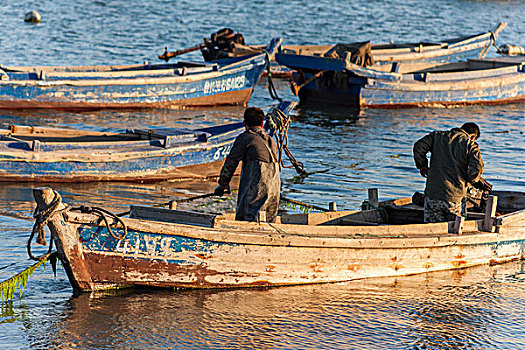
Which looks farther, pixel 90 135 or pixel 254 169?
pixel 90 135

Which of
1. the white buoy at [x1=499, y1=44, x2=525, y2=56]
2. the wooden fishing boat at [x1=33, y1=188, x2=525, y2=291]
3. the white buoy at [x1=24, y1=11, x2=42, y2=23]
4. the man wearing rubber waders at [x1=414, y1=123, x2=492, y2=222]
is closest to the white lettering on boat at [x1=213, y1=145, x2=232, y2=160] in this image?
the wooden fishing boat at [x1=33, y1=188, x2=525, y2=291]

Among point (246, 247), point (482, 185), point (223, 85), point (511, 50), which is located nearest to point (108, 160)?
point (246, 247)

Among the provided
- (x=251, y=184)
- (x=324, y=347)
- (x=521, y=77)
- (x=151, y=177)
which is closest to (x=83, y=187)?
(x=151, y=177)

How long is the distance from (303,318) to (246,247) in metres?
0.87

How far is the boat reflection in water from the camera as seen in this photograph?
22.4ft

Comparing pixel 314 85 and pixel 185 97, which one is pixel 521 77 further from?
pixel 185 97

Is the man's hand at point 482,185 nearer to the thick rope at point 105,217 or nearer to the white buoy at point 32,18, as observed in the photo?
the thick rope at point 105,217

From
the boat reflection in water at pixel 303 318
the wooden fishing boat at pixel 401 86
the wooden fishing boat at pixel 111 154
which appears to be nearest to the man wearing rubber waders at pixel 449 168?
the boat reflection in water at pixel 303 318

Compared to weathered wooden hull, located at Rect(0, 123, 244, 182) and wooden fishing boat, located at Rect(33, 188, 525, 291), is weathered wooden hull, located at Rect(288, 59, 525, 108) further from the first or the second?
wooden fishing boat, located at Rect(33, 188, 525, 291)

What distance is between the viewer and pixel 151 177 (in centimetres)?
1241

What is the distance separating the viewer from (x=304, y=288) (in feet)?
26.4

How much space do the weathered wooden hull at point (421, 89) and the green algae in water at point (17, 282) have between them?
12.9 metres

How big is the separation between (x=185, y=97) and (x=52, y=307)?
12.1 m

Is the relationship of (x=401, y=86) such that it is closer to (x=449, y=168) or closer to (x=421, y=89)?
(x=421, y=89)
